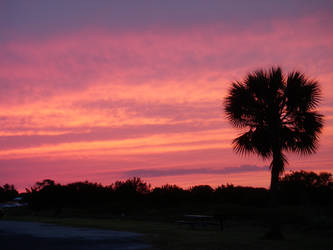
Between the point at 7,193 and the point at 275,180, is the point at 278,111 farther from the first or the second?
the point at 7,193

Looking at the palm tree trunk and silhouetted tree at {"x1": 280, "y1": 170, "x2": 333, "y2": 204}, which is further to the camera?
silhouetted tree at {"x1": 280, "y1": 170, "x2": 333, "y2": 204}

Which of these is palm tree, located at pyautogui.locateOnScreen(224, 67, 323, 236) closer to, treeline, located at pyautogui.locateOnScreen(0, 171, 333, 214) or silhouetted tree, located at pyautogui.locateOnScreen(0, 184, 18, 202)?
treeline, located at pyautogui.locateOnScreen(0, 171, 333, 214)

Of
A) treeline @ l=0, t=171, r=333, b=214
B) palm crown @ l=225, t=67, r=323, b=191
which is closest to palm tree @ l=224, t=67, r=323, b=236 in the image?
palm crown @ l=225, t=67, r=323, b=191

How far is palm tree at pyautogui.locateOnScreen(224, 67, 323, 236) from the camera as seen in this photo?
1984 centimetres

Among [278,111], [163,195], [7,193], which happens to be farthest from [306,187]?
[7,193]

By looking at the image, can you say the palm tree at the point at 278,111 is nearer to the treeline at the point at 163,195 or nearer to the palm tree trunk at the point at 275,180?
the palm tree trunk at the point at 275,180

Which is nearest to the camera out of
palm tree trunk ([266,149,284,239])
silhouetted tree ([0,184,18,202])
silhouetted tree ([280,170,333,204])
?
palm tree trunk ([266,149,284,239])

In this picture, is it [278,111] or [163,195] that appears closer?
[278,111]

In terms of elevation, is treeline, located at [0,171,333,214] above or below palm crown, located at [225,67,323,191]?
below

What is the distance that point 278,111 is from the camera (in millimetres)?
20188

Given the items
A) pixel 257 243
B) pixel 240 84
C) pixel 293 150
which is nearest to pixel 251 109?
pixel 240 84

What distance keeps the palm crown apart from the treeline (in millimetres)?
13209

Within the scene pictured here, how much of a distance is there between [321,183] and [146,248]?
88.6ft

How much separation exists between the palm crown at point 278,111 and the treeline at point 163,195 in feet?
43.3
